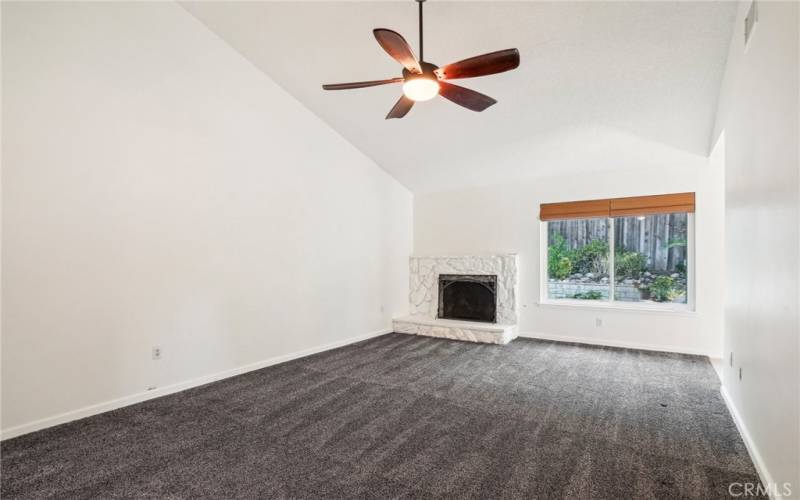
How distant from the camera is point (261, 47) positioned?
12.9ft

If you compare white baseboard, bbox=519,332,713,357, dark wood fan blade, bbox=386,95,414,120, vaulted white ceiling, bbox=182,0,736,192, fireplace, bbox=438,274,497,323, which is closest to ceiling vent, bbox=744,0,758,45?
vaulted white ceiling, bbox=182,0,736,192

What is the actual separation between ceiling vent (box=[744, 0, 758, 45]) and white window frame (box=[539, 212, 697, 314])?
9.53 ft

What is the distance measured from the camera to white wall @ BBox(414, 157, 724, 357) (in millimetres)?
4547

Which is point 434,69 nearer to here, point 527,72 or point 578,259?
point 527,72

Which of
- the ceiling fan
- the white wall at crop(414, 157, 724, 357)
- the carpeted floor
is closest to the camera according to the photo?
the carpeted floor

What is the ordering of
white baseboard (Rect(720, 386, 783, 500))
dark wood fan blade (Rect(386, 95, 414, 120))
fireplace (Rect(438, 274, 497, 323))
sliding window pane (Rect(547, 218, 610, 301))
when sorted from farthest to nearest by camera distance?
fireplace (Rect(438, 274, 497, 323))
sliding window pane (Rect(547, 218, 610, 301))
dark wood fan blade (Rect(386, 95, 414, 120))
white baseboard (Rect(720, 386, 783, 500))

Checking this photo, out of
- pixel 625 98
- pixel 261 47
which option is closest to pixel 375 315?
pixel 261 47

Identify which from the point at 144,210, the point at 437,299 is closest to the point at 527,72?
the point at 144,210

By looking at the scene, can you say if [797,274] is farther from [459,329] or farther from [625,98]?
[459,329]

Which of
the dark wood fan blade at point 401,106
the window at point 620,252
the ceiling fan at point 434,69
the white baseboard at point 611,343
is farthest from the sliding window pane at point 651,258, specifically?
the dark wood fan blade at point 401,106

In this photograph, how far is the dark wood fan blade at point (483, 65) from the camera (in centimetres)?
231

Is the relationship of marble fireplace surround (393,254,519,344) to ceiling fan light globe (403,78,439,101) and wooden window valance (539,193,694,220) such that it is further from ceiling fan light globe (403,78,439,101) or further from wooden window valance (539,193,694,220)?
ceiling fan light globe (403,78,439,101)

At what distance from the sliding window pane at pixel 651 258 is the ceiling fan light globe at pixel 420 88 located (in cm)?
381

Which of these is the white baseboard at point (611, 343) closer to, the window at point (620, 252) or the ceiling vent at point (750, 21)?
the window at point (620, 252)
